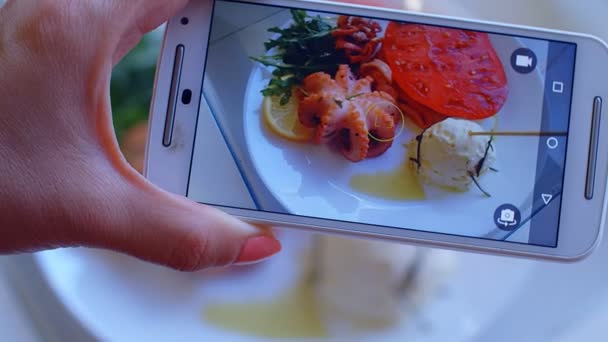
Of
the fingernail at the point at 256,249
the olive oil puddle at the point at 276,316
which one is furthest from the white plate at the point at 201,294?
the fingernail at the point at 256,249

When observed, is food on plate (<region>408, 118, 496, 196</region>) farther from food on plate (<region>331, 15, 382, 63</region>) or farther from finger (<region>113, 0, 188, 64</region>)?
finger (<region>113, 0, 188, 64</region>)

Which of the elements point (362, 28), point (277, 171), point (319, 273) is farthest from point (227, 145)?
point (319, 273)

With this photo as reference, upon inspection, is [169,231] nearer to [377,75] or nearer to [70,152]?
[70,152]

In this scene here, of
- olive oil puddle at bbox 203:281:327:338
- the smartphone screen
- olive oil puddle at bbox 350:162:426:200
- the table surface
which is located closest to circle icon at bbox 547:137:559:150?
the smartphone screen

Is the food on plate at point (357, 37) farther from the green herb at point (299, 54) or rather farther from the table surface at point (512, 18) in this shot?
the table surface at point (512, 18)

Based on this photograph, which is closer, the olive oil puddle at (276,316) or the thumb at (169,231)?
the thumb at (169,231)

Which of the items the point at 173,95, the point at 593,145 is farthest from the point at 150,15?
the point at 593,145
